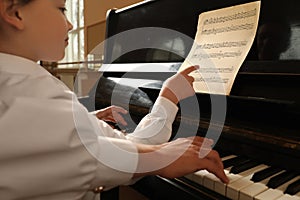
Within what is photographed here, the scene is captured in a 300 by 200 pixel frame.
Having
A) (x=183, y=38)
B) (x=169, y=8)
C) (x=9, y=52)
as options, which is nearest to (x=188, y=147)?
(x=9, y=52)

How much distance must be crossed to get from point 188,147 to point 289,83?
0.36m

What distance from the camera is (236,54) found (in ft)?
2.88

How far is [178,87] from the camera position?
36.3 inches

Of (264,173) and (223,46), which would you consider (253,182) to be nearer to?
(264,173)

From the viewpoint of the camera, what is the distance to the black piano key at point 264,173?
2.13ft

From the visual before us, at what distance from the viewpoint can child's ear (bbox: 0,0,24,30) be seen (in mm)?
544

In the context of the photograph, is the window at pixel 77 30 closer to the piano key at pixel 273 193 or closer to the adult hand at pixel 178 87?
the adult hand at pixel 178 87

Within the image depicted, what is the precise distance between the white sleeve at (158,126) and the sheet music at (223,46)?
13 centimetres

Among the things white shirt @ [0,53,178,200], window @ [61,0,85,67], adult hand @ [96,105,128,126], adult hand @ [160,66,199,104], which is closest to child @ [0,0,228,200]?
white shirt @ [0,53,178,200]

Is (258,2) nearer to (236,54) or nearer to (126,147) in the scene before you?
(236,54)

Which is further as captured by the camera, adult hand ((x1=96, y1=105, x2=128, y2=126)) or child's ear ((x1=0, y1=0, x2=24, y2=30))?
adult hand ((x1=96, y1=105, x2=128, y2=126))

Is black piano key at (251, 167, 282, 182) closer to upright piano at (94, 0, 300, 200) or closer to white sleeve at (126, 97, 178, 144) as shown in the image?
upright piano at (94, 0, 300, 200)

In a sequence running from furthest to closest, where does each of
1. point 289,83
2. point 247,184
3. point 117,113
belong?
1. point 117,113
2. point 289,83
3. point 247,184

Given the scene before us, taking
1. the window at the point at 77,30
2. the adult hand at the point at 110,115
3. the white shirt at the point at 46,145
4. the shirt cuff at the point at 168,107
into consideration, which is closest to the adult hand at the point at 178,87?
the shirt cuff at the point at 168,107
